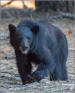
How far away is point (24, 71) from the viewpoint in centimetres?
696

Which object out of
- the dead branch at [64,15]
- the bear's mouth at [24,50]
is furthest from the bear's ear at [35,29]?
the dead branch at [64,15]

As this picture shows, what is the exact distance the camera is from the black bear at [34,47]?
646 centimetres

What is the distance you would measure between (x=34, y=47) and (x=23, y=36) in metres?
0.40

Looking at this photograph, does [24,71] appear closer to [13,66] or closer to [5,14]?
[13,66]

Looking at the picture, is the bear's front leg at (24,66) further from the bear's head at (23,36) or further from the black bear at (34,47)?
the bear's head at (23,36)

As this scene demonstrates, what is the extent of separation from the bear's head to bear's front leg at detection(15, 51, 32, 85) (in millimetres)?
268

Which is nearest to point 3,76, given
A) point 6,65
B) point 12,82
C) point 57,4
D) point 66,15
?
point 12,82

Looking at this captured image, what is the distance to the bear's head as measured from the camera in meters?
6.40

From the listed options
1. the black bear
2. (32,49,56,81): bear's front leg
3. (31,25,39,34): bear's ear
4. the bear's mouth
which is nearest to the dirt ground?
(32,49,56,81): bear's front leg

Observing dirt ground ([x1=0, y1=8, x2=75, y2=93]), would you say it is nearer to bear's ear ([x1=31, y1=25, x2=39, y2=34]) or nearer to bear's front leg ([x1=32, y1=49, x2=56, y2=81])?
bear's front leg ([x1=32, y1=49, x2=56, y2=81])

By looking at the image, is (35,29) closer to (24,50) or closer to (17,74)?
(24,50)

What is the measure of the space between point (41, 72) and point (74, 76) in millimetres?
2069

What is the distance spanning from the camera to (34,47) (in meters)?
6.63

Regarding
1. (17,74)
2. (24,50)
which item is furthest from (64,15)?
(24,50)
